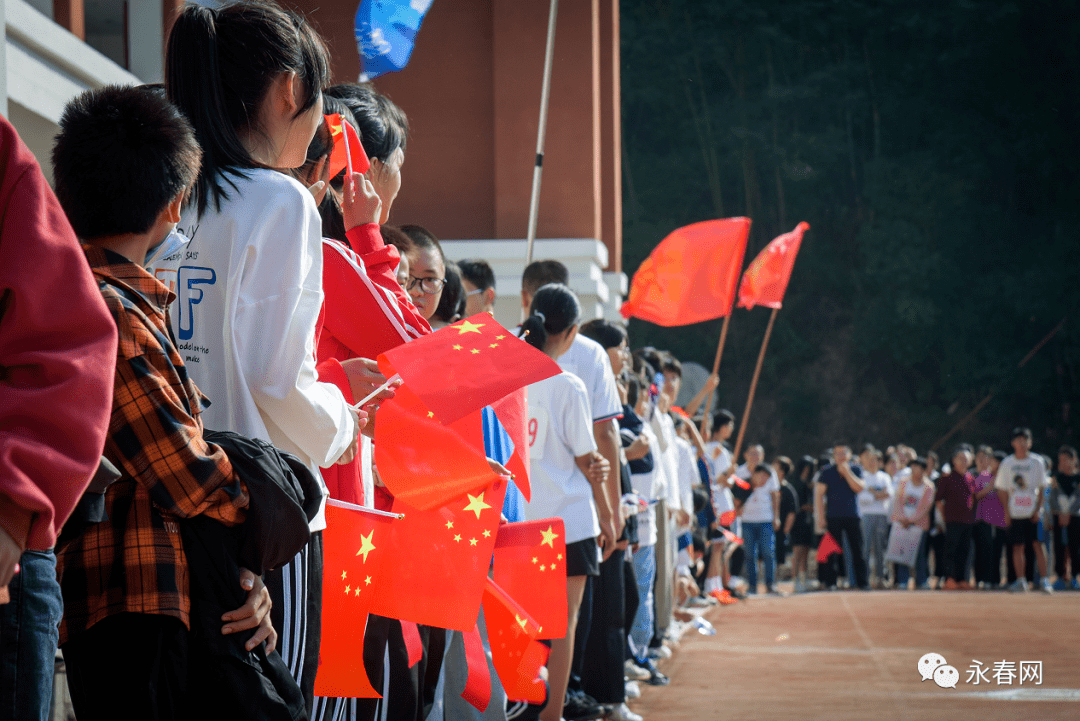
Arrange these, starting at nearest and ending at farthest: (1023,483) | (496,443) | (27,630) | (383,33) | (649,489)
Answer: (27,630)
(496,443)
(383,33)
(649,489)
(1023,483)

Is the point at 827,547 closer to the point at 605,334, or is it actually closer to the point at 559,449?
the point at 605,334

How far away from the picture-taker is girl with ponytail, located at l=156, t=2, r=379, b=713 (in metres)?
2.17

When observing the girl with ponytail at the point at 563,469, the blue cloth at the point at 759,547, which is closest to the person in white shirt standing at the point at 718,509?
the blue cloth at the point at 759,547

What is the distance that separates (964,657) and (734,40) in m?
32.6

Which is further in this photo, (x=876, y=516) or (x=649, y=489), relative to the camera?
(x=876, y=516)

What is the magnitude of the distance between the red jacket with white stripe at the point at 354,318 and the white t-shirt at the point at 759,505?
1364 cm

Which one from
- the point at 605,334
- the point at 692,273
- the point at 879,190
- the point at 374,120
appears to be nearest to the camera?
the point at 374,120

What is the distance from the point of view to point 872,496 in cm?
1717

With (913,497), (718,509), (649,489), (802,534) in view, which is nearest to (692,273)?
(649,489)

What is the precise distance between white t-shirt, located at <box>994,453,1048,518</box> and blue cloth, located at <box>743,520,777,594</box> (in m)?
2.94

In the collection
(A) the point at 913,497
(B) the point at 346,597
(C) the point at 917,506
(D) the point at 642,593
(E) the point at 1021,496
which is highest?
(B) the point at 346,597

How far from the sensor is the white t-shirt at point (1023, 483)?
15625 millimetres

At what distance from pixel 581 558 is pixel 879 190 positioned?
33311mm

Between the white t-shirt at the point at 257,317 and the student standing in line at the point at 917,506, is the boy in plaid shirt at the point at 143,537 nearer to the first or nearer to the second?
the white t-shirt at the point at 257,317
